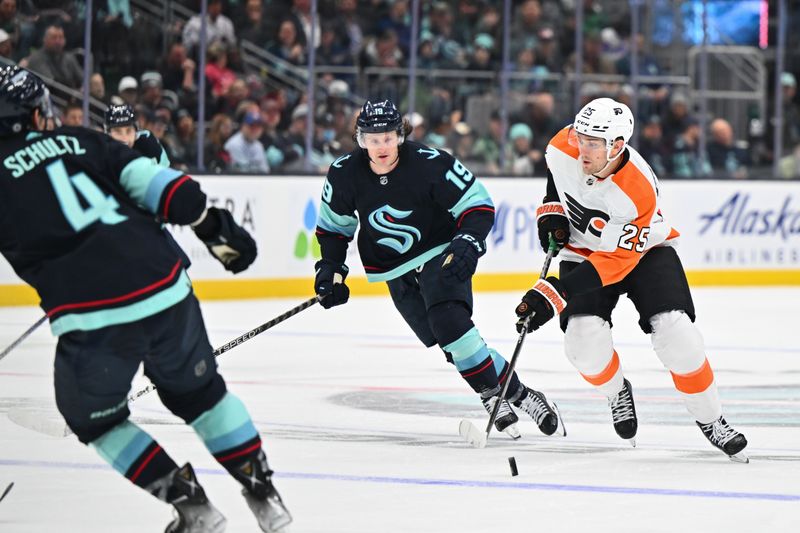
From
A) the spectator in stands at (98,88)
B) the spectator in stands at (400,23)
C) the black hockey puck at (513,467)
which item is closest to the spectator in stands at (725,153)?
the spectator in stands at (400,23)

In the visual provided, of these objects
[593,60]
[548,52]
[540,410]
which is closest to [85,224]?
[540,410]

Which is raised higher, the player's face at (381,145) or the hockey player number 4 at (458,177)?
the player's face at (381,145)

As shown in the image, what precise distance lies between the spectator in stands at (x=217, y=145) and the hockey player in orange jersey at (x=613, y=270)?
5603mm

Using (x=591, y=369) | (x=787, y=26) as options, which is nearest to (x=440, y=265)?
(x=591, y=369)

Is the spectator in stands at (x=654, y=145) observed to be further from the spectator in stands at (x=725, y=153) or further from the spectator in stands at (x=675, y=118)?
the spectator in stands at (x=725, y=153)

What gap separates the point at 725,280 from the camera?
1209cm

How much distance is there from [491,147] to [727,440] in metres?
7.23

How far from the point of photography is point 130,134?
6.05 meters

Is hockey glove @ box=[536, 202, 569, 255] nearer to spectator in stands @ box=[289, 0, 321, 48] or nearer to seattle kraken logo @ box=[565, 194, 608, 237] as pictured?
seattle kraken logo @ box=[565, 194, 608, 237]

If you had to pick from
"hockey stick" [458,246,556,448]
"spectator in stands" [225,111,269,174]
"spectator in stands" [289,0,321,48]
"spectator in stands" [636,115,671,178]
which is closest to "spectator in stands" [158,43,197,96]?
"spectator in stands" [225,111,269,174]

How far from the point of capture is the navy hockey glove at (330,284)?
498 cm

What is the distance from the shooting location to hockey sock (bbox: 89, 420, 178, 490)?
3215 mm

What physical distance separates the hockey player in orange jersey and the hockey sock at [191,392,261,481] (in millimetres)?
1510

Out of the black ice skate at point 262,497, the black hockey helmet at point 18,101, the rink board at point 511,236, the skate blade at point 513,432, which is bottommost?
the rink board at point 511,236
